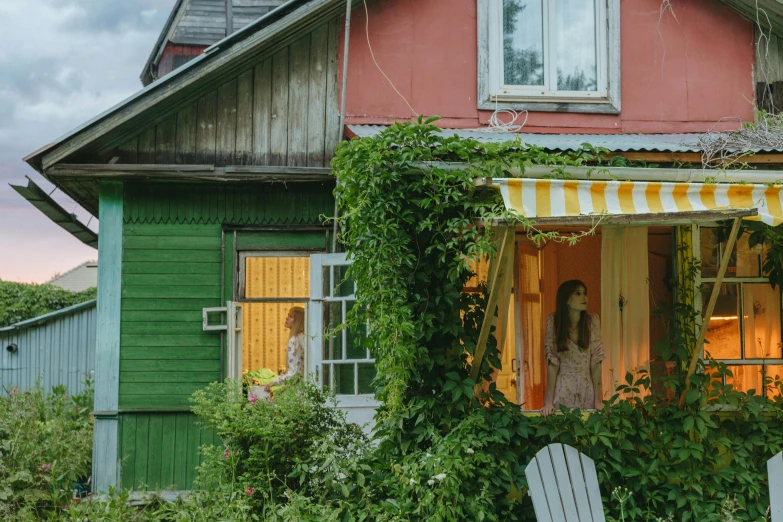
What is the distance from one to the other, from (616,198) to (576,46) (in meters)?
3.55

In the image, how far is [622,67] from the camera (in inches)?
314

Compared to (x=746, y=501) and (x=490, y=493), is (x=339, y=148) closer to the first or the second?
(x=490, y=493)

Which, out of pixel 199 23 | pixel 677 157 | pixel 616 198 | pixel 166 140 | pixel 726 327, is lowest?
pixel 726 327

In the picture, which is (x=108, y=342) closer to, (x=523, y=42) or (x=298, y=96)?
(x=298, y=96)

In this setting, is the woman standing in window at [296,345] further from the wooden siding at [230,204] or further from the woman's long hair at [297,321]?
the wooden siding at [230,204]

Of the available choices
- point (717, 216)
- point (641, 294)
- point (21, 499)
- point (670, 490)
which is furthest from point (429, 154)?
point (21, 499)

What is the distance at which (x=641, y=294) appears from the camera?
6.46 metres

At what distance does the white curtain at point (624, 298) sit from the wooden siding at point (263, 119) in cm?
299

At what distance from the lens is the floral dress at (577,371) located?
6551mm

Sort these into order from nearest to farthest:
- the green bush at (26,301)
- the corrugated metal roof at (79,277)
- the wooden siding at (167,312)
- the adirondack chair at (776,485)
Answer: the adirondack chair at (776,485) < the wooden siding at (167,312) < the green bush at (26,301) < the corrugated metal roof at (79,277)

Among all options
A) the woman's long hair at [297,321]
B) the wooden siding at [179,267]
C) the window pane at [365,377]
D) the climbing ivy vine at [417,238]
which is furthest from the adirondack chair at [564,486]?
the woman's long hair at [297,321]

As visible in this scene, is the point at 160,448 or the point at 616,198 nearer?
the point at 616,198

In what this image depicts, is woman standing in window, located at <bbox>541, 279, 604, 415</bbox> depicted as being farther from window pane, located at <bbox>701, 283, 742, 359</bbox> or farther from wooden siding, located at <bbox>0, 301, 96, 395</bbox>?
wooden siding, located at <bbox>0, 301, 96, 395</bbox>

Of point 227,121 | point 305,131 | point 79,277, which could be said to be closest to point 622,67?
point 305,131
